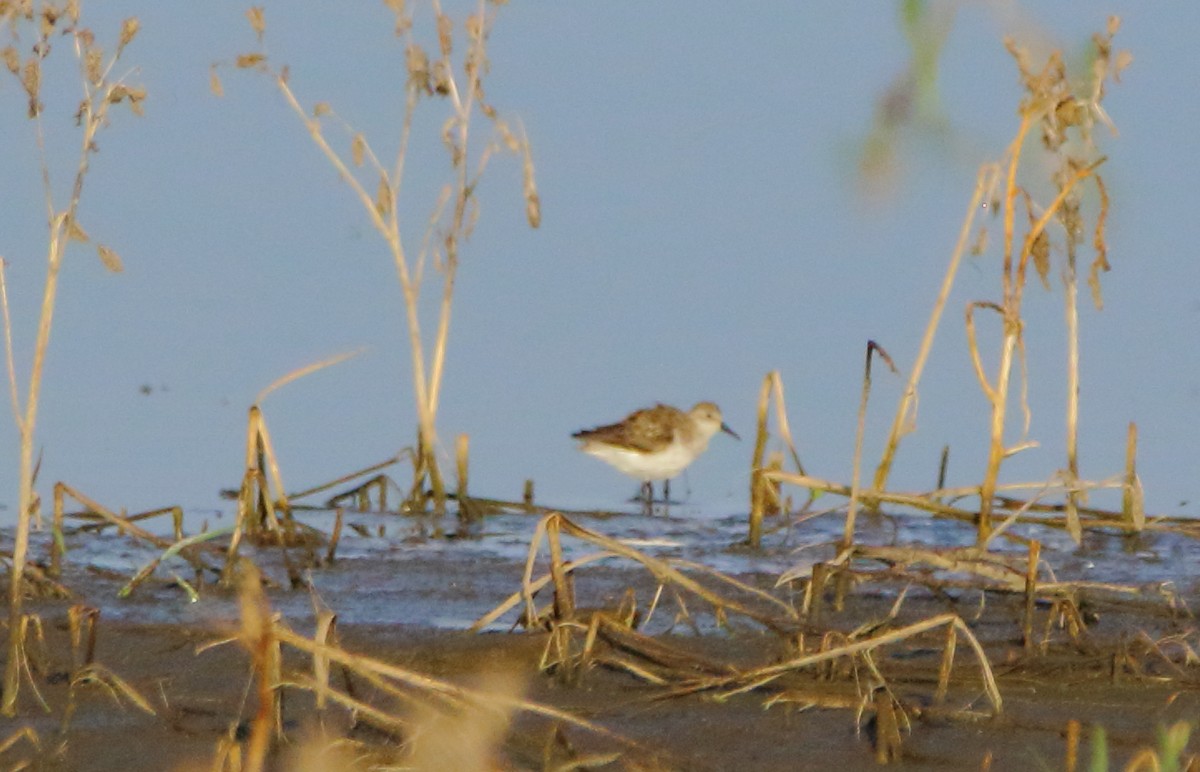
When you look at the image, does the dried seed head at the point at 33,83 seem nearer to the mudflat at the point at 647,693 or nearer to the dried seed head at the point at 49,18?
the dried seed head at the point at 49,18

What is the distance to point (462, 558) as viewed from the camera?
743cm

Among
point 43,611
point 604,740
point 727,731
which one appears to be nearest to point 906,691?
point 727,731

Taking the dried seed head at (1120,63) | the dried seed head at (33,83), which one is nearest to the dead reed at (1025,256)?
the dried seed head at (1120,63)

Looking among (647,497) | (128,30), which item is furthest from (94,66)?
(647,497)

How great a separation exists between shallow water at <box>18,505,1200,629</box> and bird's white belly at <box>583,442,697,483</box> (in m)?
1.56

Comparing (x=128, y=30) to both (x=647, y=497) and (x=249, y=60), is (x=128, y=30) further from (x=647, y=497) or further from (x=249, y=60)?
(x=647, y=497)

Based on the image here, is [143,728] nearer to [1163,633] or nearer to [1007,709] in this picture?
[1007,709]

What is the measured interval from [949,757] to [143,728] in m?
1.91

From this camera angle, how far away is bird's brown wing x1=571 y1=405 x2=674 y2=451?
34.5 feet

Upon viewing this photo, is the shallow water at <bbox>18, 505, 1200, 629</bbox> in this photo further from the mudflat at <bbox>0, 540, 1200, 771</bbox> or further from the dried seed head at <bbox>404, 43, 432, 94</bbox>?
the dried seed head at <bbox>404, 43, 432, 94</bbox>

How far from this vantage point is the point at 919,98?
11273 mm

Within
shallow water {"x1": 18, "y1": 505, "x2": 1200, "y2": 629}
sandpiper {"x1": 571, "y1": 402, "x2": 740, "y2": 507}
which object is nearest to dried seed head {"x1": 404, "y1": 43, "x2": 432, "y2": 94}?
shallow water {"x1": 18, "y1": 505, "x2": 1200, "y2": 629}

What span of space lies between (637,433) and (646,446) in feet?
0.28

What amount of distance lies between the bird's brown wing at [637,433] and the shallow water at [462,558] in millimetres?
1636
